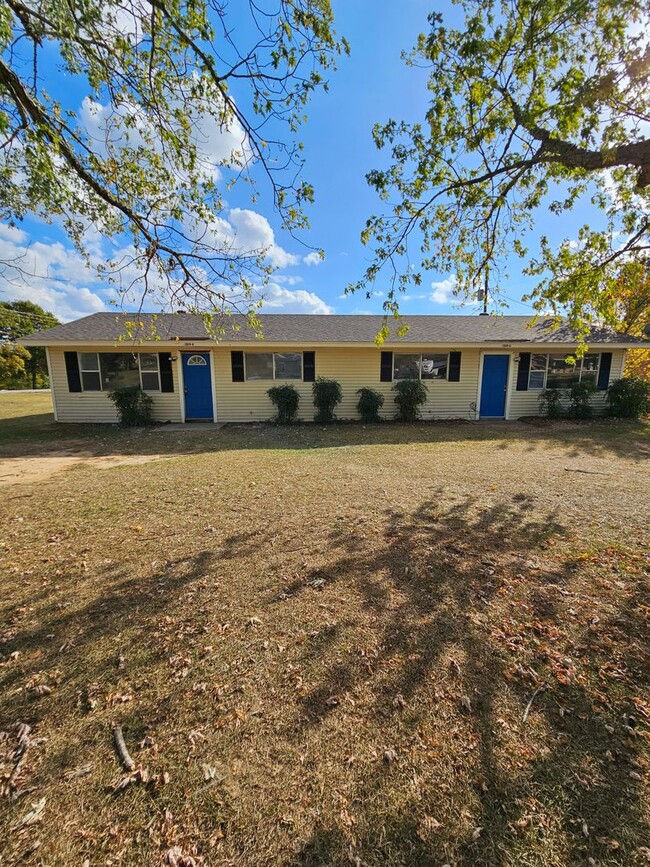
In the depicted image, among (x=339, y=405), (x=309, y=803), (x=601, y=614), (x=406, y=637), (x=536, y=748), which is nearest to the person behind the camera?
(x=309, y=803)

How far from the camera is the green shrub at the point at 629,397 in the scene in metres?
12.3

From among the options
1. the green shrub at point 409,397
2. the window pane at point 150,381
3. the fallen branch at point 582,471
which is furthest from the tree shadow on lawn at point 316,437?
the window pane at point 150,381

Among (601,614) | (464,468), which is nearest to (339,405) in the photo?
(464,468)

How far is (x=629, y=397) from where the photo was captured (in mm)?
12367

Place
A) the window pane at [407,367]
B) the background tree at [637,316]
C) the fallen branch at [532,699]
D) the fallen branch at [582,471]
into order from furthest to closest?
the background tree at [637,316], the window pane at [407,367], the fallen branch at [582,471], the fallen branch at [532,699]

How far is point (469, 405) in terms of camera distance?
13.2m

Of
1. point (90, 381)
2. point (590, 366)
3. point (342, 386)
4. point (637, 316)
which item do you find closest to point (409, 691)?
point (342, 386)

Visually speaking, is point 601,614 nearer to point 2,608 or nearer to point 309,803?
point 309,803

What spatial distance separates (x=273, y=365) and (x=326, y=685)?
1100 cm

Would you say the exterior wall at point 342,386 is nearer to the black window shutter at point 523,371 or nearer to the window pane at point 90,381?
the black window shutter at point 523,371

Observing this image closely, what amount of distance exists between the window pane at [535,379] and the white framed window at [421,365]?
3.04 m

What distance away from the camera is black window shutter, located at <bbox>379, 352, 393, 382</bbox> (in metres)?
12.6

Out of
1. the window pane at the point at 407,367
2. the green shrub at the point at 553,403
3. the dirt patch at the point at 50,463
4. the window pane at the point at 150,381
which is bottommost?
the dirt patch at the point at 50,463

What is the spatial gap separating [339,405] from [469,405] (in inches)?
183
